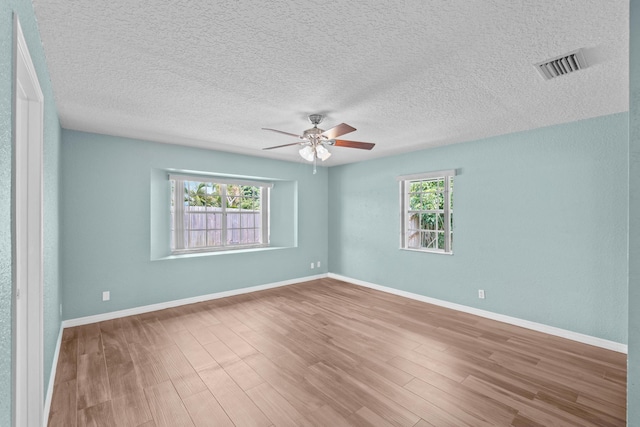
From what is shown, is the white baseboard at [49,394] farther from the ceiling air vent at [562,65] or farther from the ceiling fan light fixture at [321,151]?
the ceiling air vent at [562,65]

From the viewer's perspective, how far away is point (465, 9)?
1.48 metres

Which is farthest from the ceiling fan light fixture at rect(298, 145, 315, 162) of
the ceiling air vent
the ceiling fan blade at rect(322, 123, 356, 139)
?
the ceiling air vent

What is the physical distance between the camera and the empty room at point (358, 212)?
1.58 metres

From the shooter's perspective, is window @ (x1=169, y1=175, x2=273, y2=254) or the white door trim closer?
the white door trim

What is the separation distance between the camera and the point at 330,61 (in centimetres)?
198

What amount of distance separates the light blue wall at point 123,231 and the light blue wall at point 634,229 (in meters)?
4.53

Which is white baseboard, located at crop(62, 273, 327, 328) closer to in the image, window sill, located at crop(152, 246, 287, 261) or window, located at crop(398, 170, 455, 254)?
window sill, located at crop(152, 246, 287, 261)

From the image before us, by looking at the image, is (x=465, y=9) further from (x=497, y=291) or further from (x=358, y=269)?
(x=358, y=269)

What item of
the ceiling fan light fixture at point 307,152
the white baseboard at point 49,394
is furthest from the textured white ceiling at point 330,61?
the white baseboard at point 49,394

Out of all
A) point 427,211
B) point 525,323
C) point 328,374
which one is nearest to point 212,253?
point 328,374

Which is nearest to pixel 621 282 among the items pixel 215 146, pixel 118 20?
pixel 118 20

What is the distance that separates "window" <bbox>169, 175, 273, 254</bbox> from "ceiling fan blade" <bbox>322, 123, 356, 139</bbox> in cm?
271

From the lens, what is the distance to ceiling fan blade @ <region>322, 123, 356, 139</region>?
2.63 metres

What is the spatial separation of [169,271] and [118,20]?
11.3ft
